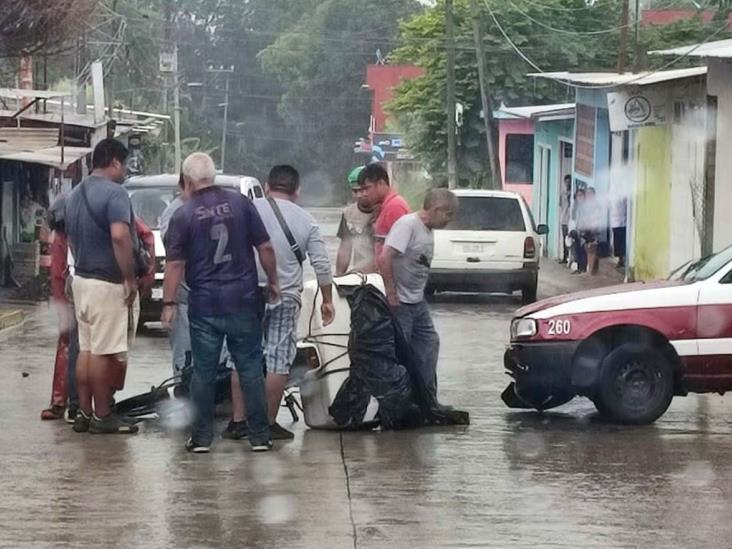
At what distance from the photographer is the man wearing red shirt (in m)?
11.9

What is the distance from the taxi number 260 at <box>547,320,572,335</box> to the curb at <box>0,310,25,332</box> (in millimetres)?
9424

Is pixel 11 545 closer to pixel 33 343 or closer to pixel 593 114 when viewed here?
pixel 33 343

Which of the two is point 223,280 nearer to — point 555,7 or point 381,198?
point 381,198

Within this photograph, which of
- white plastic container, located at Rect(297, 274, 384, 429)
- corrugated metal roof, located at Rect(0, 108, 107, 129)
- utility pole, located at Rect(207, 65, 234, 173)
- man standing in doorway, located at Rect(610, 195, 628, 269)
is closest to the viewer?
white plastic container, located at Rect(297, 274, 384, 429)

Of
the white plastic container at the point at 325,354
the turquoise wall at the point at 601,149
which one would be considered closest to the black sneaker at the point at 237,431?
the white plastic container at the point at 325,354

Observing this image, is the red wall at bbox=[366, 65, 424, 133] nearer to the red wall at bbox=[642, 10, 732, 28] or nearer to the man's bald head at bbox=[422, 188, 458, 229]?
the red wall at bbox=[642, 10, 732, 28]

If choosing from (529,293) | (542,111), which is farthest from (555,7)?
(529,293)

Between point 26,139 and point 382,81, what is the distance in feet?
169

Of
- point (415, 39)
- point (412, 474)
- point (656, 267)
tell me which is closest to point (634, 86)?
point (656, 267)

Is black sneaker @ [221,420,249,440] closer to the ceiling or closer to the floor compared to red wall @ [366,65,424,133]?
closer to the floor

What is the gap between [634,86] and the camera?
26172 mm

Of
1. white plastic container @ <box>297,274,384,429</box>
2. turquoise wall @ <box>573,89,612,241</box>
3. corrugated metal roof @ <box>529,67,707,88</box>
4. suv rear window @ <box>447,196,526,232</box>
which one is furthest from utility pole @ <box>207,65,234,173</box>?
white plastic container @ <box>297,274,384,429</box>

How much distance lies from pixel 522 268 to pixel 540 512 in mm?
15925

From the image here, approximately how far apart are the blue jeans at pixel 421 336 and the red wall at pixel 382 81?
6197cm
